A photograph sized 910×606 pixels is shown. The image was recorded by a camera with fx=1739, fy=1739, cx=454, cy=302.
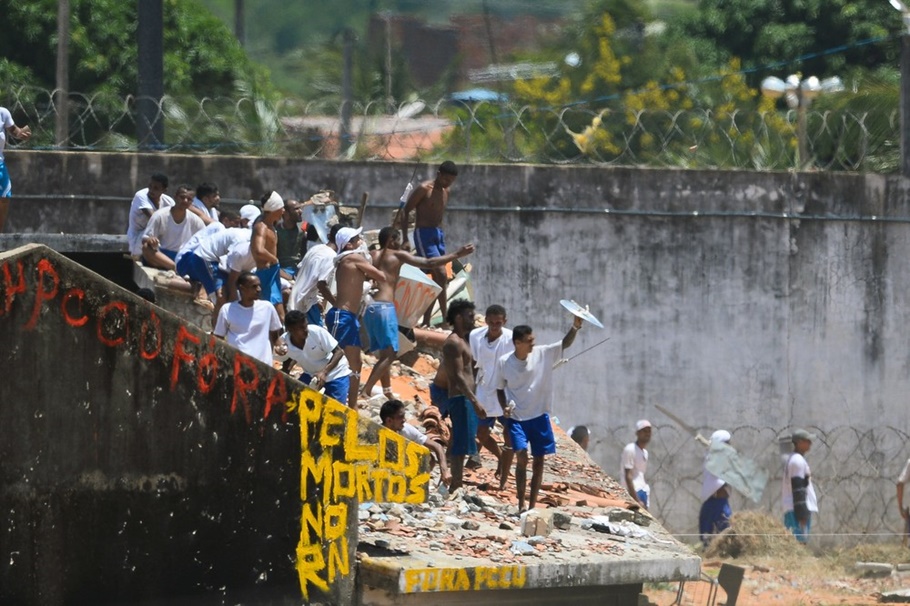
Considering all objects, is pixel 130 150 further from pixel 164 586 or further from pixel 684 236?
pixel 164 586

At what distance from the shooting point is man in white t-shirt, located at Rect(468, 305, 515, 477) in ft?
36.6

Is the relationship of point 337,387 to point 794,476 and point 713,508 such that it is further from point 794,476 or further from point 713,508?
point 794,476

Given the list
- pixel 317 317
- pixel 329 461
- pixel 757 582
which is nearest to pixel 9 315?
pixel 329 461

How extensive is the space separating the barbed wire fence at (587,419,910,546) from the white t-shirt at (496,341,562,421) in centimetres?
642

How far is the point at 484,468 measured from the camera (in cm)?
1256

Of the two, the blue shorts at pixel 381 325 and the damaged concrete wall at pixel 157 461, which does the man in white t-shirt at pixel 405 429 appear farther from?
the blue shorts at pixel 381 325

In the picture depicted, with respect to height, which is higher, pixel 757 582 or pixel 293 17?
pixel 293 17

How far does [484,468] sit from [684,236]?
572cm

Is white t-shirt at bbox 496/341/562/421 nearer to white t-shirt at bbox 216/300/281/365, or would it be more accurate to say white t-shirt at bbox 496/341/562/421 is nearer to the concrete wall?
white t-shirt at bbox 216/300/281/365

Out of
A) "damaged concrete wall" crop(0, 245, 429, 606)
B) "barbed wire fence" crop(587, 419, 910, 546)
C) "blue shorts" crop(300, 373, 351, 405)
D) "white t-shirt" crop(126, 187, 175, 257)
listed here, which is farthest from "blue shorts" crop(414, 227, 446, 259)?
"damaged concrete wall" crop(0, 245, 429, 606)

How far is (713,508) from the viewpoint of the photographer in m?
15.8

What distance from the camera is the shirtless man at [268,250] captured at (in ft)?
42.3

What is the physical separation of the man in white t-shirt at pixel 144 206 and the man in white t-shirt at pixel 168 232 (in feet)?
0.46

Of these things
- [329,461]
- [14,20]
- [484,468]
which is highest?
[14,20]
